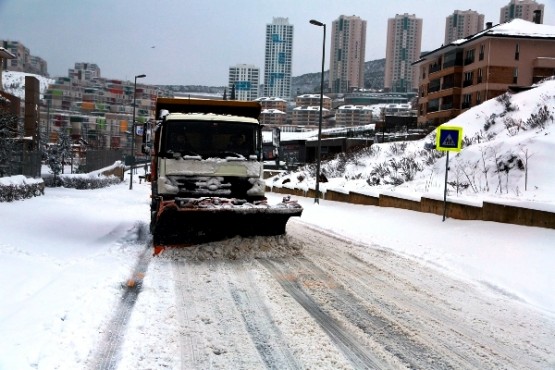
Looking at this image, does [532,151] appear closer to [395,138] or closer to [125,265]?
[125,265]

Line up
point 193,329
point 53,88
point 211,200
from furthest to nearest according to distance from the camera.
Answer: point 53,88, point 211,200, point 193,329

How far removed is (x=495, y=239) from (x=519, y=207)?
3.03ft

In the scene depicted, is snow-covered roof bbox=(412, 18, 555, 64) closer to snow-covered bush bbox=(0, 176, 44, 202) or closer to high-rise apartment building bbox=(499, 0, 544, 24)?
high-rise apartment building bbox=(499, 0, 544, 24)

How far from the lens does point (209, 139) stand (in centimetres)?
1110

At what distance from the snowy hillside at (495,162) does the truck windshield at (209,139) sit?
7.02 m

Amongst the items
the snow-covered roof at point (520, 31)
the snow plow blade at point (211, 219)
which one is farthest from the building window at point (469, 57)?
the snow plow blade at point (211, 219)

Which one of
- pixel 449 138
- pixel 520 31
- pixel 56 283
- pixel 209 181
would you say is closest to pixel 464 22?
pixel 520 31

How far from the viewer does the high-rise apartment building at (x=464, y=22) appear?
135875mm

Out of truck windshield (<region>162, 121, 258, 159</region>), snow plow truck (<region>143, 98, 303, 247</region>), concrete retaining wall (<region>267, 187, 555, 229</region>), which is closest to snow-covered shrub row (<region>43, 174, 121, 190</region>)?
concrete retaining wall (<region>267, 187, 555, 229</region>)

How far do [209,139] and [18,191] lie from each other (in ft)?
37.5

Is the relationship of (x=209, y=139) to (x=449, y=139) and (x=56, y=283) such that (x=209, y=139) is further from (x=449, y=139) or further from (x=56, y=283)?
(x=449, y=139)

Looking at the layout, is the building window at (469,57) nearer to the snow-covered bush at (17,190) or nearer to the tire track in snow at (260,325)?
the snow-covered bush at (17,190)

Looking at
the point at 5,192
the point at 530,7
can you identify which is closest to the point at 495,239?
the point at 5,192

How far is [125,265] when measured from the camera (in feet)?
30.2
